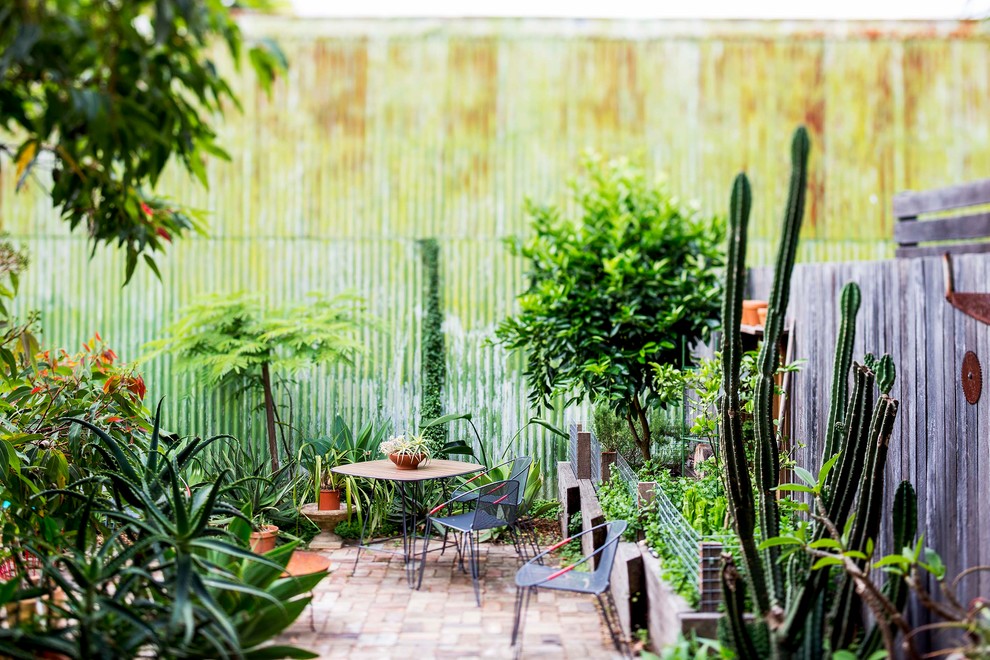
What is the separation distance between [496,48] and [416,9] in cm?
95

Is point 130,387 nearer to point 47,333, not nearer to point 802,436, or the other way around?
point 47,333

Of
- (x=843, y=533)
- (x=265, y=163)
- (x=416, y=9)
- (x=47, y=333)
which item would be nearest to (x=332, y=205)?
(x=265, y=163)

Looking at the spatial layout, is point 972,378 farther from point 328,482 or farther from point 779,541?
point 328,482

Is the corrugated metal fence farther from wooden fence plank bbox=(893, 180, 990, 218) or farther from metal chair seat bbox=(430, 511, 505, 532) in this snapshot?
metal chair seat bbox=(430, 511, 505, 532)

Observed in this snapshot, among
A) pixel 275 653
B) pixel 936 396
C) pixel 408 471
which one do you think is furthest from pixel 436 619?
pixel 936 396

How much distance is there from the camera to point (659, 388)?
6.92 meters

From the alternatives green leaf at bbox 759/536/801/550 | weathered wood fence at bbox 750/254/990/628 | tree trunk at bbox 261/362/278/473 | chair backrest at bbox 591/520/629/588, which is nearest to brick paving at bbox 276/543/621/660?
chair backrest at bbox 591/520/629/588

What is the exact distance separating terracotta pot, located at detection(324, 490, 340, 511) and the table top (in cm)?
65

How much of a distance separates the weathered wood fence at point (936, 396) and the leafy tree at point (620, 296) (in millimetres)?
1882

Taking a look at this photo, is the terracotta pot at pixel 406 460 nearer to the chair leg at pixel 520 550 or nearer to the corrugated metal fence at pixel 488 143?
the chair leg at pixel 520 550

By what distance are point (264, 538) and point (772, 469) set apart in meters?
3.86

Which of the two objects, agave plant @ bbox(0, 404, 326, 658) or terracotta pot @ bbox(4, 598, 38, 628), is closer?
agave plant @ bbox(0, 404, 326, 658)

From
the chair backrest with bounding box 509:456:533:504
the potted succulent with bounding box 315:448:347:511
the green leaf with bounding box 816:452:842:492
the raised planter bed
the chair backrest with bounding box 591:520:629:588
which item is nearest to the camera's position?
the raised planter bed

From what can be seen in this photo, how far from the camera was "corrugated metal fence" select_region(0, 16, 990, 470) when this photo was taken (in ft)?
29.8
